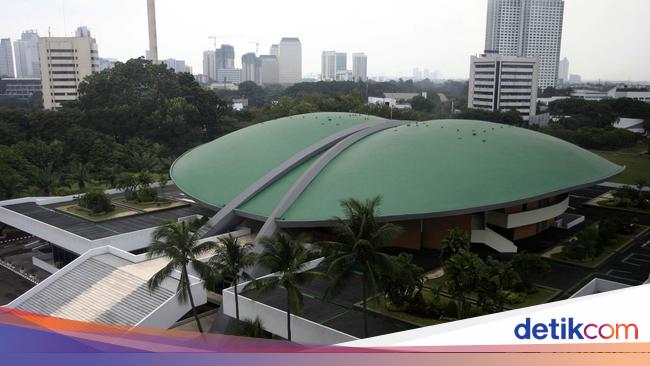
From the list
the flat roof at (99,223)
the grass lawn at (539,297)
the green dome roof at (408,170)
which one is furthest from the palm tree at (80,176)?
the grass lawn at (539,297)

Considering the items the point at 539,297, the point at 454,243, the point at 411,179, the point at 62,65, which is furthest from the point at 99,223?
the point at 62,65

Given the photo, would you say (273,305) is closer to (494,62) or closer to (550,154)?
(550,154)

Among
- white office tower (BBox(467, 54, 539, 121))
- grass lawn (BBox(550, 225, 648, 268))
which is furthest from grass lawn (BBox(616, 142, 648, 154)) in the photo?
white office tower (BBox(467, 54, 539, 121))

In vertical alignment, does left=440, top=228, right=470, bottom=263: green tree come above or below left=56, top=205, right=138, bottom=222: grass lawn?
above

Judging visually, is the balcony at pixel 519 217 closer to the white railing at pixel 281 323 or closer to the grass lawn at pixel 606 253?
the grass lawn at pixel 606 253

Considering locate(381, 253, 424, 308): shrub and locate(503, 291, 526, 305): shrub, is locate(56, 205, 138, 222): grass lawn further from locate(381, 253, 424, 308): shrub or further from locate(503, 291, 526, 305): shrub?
locate(503, 291, 526, 305): shrub
